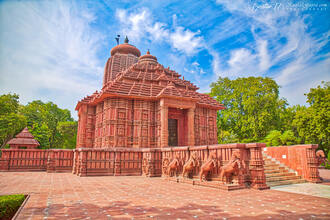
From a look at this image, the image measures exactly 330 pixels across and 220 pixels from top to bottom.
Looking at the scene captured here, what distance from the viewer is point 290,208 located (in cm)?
517

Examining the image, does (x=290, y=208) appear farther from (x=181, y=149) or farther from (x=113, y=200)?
(x=181, y=149)

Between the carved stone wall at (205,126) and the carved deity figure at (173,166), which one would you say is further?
the carved stone wall at (205,126)

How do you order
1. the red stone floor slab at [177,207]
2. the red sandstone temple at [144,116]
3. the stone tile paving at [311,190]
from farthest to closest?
the red sandstone temple at [144,116], the stone tile paving at [311,190], the red stone floor slab at [177,207]

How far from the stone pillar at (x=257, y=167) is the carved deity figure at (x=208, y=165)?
5.04 ft

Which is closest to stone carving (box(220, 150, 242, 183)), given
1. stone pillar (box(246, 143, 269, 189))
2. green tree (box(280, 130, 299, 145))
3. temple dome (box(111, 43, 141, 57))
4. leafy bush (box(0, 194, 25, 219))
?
Answer: stone pillar (box(246, 143, 269, 189))

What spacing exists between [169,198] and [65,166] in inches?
507

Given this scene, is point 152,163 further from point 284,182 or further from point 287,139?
point 287,139

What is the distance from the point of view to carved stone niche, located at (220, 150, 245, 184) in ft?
27.2

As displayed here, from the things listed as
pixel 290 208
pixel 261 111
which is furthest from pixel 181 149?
pixel 261 111

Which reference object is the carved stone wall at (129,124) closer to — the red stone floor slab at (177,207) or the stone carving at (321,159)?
the red stone floor slab at (177,207)

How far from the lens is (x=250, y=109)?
30.7m

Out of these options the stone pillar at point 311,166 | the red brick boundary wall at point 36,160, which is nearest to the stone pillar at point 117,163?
the red brick boundary wall at point 36,160

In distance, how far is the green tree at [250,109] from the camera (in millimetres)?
30266

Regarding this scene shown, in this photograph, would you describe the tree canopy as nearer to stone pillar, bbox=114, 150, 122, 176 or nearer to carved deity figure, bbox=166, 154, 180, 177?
stone pillar, bbox=114, 150, 122, 176
